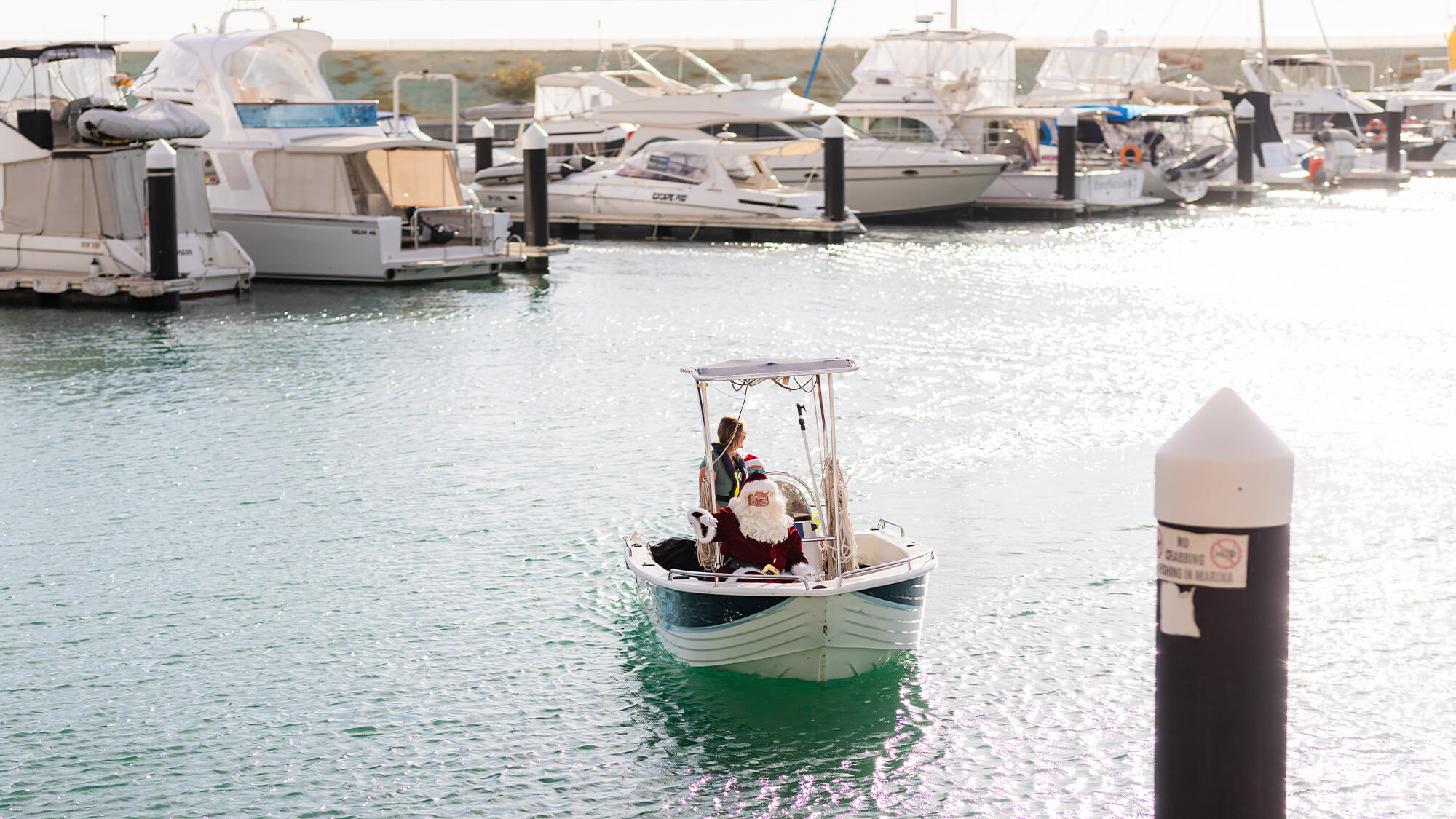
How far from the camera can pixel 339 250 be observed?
27828 mm

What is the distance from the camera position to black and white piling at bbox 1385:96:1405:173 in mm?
53188

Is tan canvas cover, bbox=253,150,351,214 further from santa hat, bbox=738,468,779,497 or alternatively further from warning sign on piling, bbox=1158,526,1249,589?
warning sign on piling, bbox=1158,526,1249,589

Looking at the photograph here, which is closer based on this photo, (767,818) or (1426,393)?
(767,818)

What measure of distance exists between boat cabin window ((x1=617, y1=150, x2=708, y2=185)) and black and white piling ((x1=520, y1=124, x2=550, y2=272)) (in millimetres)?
6625

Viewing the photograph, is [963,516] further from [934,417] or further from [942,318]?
[942,318]

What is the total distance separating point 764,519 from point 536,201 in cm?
2204

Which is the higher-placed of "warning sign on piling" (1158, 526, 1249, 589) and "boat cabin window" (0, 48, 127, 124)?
"boat cabin window" (0, 48, 127, 124)

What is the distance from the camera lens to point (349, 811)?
775 cm

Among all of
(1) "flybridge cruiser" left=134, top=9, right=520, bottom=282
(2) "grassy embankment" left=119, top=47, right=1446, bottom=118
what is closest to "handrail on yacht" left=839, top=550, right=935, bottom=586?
(1) "flybridge cruiser" left=134, top=9, right=520, bottom=282

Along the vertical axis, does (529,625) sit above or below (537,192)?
below

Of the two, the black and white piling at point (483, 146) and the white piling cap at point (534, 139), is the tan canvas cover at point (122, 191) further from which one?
the black and white piling at point (483, 146)

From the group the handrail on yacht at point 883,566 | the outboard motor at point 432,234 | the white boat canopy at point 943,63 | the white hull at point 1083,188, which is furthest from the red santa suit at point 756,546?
the white boat canopy at point 943,63

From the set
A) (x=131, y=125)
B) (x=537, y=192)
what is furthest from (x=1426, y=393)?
(x=131, y=125)

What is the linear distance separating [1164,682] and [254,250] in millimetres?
25838
